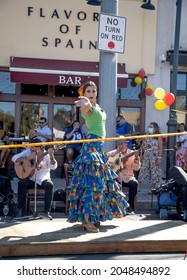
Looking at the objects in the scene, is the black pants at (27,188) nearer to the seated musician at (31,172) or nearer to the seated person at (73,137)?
the seated musician at (31,172)

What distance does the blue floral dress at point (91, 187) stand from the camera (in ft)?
18.6

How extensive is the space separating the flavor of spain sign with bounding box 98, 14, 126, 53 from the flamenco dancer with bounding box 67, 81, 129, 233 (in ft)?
4.89

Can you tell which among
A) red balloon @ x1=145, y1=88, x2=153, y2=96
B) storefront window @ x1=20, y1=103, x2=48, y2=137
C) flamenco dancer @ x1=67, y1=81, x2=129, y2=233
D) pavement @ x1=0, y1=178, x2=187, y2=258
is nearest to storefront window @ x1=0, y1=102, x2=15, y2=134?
storefront window @ x1=20, y1=103, x2=48, y2=137

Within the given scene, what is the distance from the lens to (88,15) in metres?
13.1

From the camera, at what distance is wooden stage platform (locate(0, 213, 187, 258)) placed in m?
5.11

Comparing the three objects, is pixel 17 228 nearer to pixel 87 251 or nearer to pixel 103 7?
pixel 87 251

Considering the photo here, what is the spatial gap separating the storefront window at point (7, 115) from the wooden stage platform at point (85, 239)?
692cm

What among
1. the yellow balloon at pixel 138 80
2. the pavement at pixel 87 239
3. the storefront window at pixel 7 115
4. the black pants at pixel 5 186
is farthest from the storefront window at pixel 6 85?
the pavement at pixel 87 239

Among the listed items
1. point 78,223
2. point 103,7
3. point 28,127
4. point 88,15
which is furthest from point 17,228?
point 88,15

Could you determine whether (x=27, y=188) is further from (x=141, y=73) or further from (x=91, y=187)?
(x=141, y=73)

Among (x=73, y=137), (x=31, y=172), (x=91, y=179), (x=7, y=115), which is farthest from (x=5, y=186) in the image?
(x=7, y=115)

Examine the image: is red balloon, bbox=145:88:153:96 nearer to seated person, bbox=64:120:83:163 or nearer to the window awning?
the window awning

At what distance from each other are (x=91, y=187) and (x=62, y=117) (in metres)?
7.64

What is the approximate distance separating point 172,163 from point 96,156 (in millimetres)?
5203
